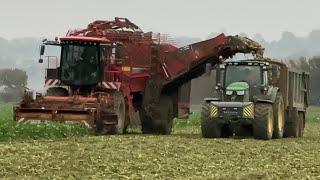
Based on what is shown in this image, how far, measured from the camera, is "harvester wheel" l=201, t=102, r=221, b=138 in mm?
19862

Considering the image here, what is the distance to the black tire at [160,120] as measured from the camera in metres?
24.0

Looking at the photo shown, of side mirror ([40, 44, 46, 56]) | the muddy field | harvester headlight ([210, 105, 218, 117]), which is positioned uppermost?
side mirror ([40, 44, 46, 56])

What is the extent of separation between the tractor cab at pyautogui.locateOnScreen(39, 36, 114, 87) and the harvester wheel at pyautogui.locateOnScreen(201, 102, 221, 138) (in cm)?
390

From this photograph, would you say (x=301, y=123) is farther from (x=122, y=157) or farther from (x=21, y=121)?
(x=122, y=157)

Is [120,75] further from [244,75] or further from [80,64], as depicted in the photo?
[244,75]

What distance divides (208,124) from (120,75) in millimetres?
3758

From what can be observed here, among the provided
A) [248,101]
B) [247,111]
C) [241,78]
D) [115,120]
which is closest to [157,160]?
[247,111]

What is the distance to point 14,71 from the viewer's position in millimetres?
121562

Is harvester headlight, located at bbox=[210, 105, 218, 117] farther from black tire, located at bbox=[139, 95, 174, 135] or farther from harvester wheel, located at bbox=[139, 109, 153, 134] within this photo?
harvester wheel, located at bbox=[139, 109, 153, 134]

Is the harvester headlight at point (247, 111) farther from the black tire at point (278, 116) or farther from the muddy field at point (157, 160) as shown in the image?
the muddy field at point (157, 160)

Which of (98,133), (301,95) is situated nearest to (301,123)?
(301,95)

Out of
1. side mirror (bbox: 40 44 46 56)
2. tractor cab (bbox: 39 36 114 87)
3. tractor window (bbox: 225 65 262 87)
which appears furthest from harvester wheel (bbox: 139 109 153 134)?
side mirror (bbox: 40 44 46 56)

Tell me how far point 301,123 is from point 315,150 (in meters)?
8.80

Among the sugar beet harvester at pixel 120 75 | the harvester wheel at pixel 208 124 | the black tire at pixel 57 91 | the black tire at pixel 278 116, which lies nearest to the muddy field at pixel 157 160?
the harvester wheel at pixel 208 124
